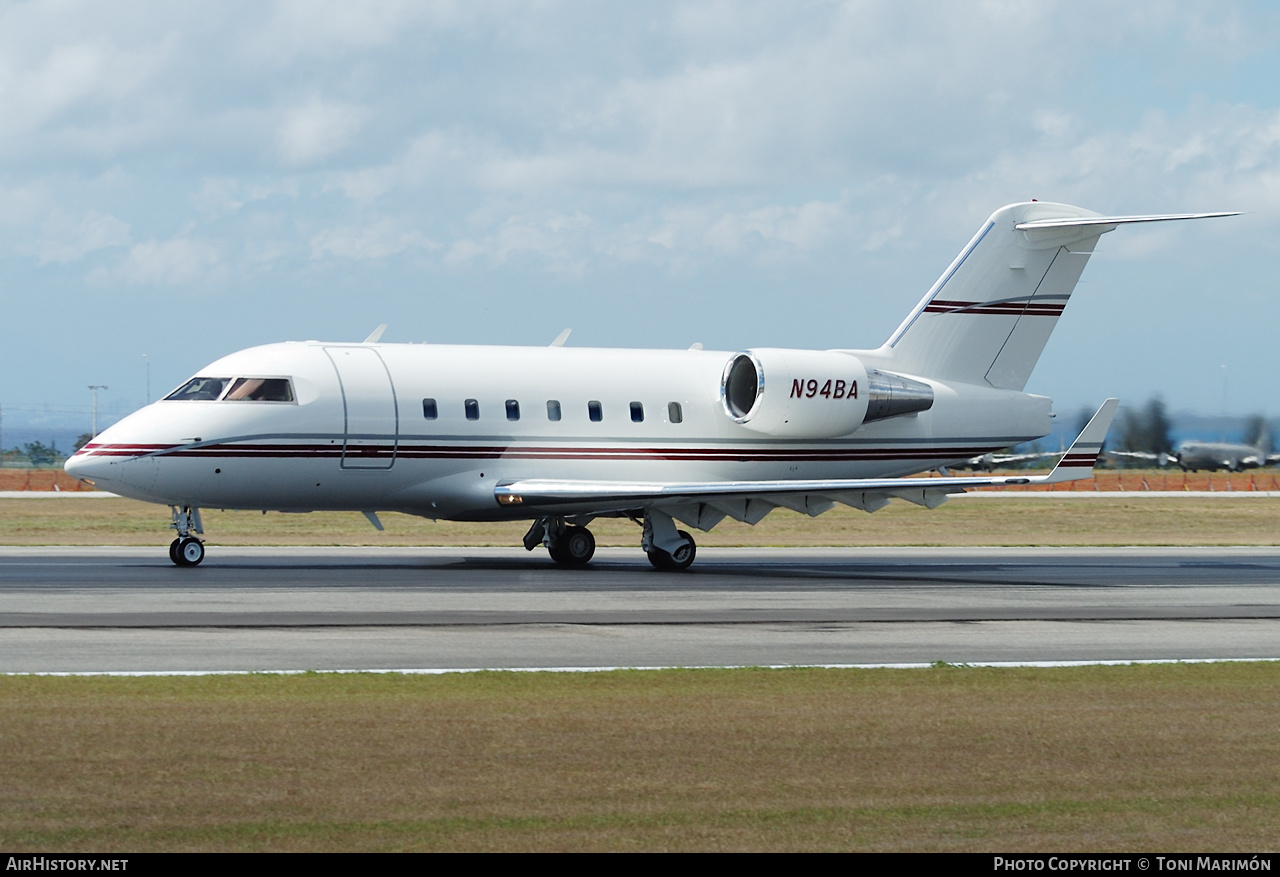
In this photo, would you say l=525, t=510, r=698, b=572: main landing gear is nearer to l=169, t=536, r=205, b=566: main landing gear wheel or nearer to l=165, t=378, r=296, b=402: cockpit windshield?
l=165, t=378, r=296, b=402: cockpit windshield

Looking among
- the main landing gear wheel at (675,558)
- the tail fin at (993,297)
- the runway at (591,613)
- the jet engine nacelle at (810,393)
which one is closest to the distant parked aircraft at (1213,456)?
the tail fin at (993,297)

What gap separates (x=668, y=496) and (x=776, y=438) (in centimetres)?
380

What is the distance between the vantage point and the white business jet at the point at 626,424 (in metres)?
28.0

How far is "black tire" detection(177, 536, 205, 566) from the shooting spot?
28.2 meters

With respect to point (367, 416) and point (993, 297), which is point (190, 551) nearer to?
point (367, 416)

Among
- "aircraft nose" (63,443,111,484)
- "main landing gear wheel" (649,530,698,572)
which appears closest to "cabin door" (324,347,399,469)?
"aircraft nose" (63,443,111,484)

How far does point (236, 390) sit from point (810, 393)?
36.9 ft

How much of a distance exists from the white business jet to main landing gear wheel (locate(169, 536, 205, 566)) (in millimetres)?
36

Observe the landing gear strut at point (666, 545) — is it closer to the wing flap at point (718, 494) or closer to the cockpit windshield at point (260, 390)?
the wing flap at point (718, 494)

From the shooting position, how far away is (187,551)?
28266 mm

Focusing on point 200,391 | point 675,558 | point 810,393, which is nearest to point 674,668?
point 675,558

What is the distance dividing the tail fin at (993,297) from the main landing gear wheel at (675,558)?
670cm

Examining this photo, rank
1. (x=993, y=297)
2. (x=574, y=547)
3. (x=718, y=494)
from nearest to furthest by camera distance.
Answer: (x=718, y=494), (x=574, y=547), (x=993, y=297)
